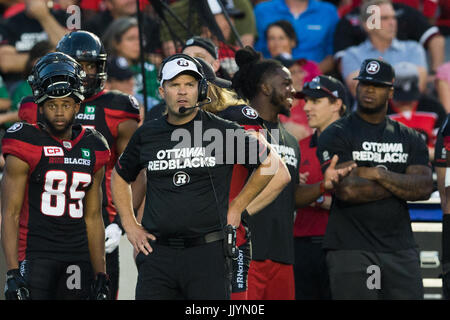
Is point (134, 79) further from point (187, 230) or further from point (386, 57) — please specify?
point (187, 230)

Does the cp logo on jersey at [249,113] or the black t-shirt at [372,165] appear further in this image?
the black t-shirt at [372,165]

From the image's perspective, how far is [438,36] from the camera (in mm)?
10656

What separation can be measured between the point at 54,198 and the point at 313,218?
2688 millimetres

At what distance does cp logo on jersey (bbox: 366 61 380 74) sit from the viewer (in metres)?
7.12

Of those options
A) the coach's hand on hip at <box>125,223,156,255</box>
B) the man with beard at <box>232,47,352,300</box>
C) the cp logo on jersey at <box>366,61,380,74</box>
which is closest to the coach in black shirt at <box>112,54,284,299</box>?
the coach's hand on hip at <box>125,223,156,255</box>

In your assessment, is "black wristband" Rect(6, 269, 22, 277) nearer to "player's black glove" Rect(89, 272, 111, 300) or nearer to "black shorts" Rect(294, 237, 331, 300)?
"player's black glove" Rect(89, 272, 111, 300)

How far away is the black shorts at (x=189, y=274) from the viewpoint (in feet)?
17.8

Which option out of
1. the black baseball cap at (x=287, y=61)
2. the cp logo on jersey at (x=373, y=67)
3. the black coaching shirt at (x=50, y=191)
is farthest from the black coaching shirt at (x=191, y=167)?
the black baseball cap at (x=287, y=61)

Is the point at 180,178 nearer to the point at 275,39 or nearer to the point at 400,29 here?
the point at 275,39

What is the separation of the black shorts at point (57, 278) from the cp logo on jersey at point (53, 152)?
2.11ft

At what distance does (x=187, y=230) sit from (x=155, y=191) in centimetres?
32

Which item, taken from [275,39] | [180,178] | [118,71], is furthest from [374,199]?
[275,39]

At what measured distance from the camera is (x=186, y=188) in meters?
5.52

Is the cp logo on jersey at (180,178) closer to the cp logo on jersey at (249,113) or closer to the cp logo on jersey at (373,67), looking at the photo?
the cp logo on jersey at (249,113)
